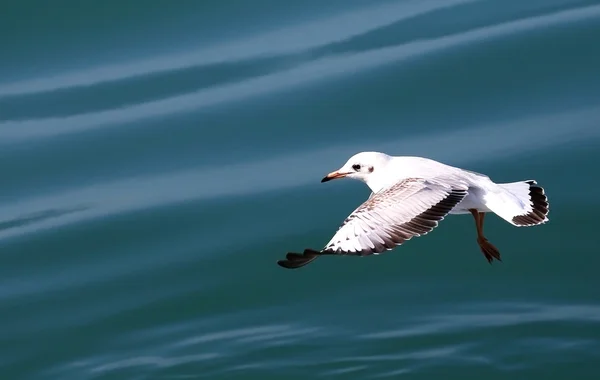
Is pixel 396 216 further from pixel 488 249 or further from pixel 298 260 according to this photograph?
pixel 488 249

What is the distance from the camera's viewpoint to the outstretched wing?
5.20 metres

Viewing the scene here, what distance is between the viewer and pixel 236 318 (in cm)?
638

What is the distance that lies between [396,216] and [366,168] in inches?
32.6

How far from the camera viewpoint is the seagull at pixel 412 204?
5.22 m

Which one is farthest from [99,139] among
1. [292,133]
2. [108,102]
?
[292,133]

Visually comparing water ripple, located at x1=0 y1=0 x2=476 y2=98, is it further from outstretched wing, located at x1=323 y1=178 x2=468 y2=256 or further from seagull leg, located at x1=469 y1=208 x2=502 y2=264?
outstretched wing, located at x1=323 y1=178 x2=468 y2=256

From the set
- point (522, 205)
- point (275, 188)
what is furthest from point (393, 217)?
point (275, 188)

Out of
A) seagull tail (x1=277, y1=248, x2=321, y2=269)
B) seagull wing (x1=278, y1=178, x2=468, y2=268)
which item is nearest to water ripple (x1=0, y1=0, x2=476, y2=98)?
seagull wing (x1=278, y1=178, x2=468, y2=268)

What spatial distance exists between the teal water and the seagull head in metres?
0.53

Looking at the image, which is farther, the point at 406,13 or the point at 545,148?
the point at 406,13

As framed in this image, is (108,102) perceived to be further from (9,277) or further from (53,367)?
(53,367)

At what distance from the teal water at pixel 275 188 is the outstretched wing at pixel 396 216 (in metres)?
0.73

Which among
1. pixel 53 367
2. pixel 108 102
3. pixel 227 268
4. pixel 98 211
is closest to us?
pixel 53 367

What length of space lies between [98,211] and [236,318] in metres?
1.08
